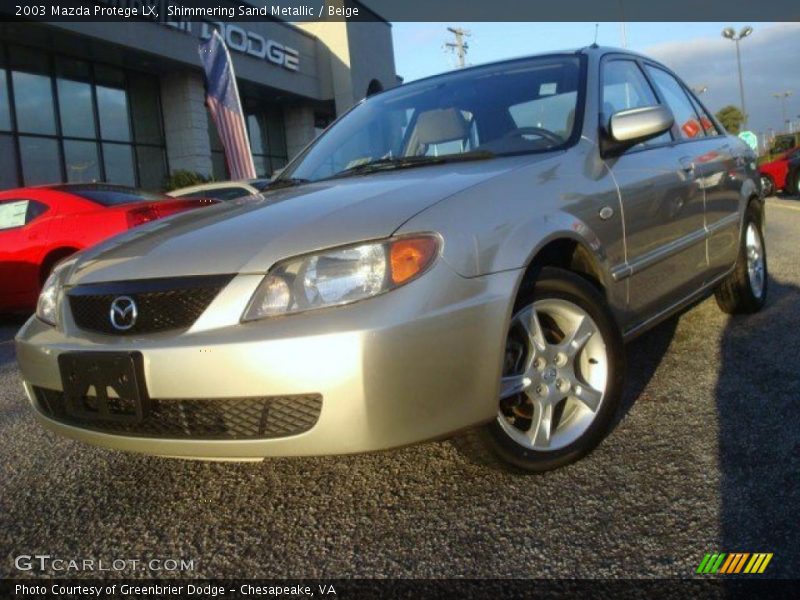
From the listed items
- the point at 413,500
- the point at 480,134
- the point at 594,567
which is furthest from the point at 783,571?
the point at 480,134

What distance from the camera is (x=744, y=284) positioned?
4324 mm

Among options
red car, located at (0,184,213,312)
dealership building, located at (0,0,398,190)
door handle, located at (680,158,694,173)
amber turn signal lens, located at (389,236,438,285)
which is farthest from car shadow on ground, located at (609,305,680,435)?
dealership building, located at (0,0,398,190)

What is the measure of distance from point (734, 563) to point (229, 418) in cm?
138

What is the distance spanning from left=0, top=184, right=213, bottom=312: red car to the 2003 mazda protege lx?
3873 mm

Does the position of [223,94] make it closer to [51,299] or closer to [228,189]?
[228,189]

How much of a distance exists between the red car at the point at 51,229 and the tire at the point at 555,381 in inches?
191

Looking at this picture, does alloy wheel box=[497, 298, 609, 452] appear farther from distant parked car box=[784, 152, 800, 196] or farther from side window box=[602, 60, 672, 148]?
distant parked car box=[784, 152, 800, 196]

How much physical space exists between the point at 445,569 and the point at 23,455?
6.55ft

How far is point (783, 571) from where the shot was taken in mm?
1756

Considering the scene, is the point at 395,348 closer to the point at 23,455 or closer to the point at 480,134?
the point at 480,134

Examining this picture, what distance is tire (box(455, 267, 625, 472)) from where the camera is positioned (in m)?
2.28

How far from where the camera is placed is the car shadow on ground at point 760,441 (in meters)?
1.92

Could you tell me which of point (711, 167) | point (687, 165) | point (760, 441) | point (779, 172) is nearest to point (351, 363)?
point (760, 441)

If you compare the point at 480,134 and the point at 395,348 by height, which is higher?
the point at 480,134
